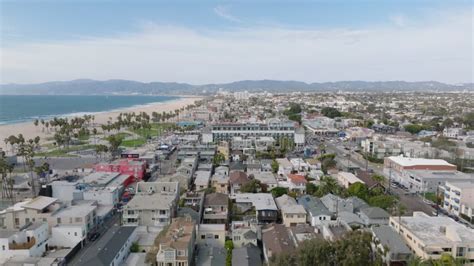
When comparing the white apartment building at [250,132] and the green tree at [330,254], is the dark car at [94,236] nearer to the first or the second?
the green tree at [330,254]

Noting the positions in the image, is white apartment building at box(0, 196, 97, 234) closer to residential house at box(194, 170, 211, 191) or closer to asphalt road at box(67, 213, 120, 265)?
asphalt road at box(67, 213, 120, 265)

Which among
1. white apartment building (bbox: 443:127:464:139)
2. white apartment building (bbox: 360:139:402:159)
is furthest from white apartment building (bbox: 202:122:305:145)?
white apartment building (bbox: 443:127:464:139)

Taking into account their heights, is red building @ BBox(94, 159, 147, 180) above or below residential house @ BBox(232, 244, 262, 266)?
above

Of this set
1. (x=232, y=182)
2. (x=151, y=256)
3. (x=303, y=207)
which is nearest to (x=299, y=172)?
(x=232, y=182)

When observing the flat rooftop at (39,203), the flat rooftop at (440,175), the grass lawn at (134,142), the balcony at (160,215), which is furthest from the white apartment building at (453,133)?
the flat rooftop at (39,203)

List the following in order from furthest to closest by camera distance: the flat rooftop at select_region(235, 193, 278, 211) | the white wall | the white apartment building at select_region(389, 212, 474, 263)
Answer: the flat rooftop at select_region(235, 193, 278, 211) < the white wall < the white apartment building at select_region(389, 212, 474, 263)

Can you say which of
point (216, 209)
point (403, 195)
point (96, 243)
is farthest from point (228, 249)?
point (403, 195)

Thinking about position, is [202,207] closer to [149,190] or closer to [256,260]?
[149,190]
